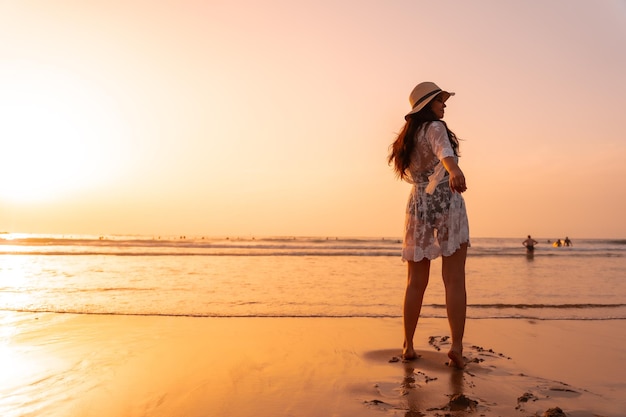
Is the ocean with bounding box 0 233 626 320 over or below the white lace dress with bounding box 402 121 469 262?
below

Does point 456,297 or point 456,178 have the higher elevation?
point 456,178

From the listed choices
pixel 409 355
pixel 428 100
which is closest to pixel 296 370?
pixel 409 355

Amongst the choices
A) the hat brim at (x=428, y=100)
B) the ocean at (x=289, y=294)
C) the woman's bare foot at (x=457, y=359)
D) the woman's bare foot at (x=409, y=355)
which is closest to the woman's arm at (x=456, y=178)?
the hat brim at (x=428, y=100)

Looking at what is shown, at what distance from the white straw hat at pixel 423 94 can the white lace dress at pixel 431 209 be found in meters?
0.18

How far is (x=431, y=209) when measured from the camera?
3740 mm

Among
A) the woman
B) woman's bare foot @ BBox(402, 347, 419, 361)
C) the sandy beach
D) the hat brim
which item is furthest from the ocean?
the hat brim

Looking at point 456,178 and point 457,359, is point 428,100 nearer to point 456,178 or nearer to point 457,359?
point 456,178

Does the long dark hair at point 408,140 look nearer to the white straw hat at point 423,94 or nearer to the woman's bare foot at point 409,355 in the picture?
the white straw hat at point 423,94

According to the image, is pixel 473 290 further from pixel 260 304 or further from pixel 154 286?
pixel 154 286

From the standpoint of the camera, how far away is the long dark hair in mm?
3691

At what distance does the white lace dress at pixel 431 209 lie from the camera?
3629 mm

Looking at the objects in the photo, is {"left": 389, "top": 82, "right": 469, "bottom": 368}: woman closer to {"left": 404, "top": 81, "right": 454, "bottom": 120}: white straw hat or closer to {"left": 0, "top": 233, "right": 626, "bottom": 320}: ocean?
{"left": 404, "top": 81, "right": 454, "bottom": 120}: white straw hat

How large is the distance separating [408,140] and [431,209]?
562 mm

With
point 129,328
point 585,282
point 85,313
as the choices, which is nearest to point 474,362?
point 129,328
